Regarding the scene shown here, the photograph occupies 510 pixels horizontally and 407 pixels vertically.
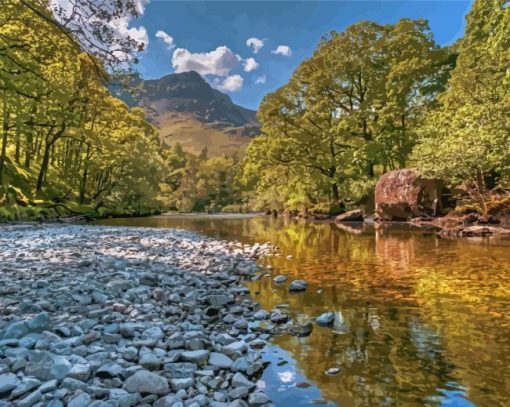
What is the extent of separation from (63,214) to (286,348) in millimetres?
28335

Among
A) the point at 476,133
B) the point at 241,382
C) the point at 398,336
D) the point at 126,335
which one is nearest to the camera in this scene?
the point at 241,382

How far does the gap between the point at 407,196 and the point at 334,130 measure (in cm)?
983

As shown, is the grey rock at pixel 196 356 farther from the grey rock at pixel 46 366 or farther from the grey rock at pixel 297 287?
the grey rock at pixel 297 287

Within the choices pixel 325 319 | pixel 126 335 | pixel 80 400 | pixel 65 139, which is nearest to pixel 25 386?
pixel 80 400

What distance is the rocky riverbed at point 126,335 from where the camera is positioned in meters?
3.56

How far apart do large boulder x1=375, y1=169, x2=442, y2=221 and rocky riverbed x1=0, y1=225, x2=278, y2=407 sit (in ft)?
67.9

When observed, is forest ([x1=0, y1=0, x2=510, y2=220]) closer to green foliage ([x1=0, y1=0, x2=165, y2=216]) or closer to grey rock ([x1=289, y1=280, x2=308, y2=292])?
green foliage ([x1=0, y1=0, x2=165, y2=216])

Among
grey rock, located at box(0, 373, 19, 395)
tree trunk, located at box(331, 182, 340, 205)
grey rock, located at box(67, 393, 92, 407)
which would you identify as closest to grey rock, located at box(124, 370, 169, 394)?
grey rock, located at box(67, 393, 92, 407)

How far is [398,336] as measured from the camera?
17.5ft

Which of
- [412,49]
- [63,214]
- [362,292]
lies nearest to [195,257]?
[362,292]

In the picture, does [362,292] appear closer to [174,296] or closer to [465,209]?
[174,296]

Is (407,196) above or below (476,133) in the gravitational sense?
below

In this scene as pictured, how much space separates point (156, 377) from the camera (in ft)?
12.1

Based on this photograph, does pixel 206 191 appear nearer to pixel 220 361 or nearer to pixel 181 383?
pixel 220 361
